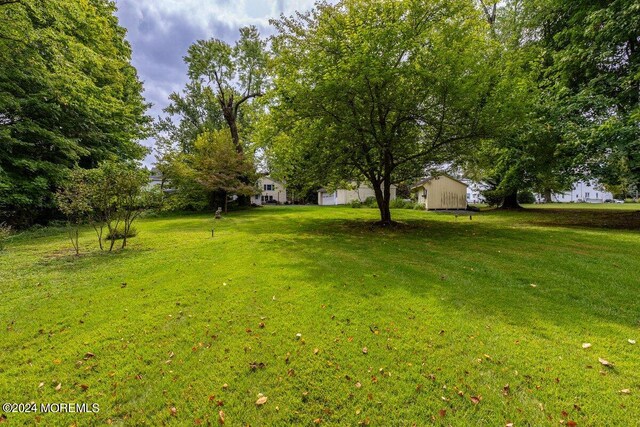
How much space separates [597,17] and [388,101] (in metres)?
10.9

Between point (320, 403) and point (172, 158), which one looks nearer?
point (320, 403)

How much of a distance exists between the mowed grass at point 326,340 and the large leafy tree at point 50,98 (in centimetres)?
931

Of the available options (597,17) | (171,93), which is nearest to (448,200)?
(597,17)

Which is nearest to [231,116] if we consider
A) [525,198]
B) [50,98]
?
[50,98]

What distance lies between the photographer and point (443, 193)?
1011 inches

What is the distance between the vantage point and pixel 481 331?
3779mm

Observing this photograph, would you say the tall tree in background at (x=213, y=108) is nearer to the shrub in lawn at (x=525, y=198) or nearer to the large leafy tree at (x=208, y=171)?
the large leafy tree at (x=208, y=171)

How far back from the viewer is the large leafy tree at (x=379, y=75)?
365 inches

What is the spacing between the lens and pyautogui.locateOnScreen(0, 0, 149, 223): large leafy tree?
10.4 m

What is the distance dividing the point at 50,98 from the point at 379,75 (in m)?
17.1

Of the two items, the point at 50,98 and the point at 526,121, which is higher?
the point at 50,98

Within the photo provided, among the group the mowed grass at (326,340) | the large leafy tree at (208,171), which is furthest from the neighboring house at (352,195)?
the mowed grass at (326,340)

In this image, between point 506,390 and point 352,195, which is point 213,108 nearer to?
point 352,195

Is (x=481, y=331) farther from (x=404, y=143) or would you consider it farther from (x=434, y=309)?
(x=404, y=143)
